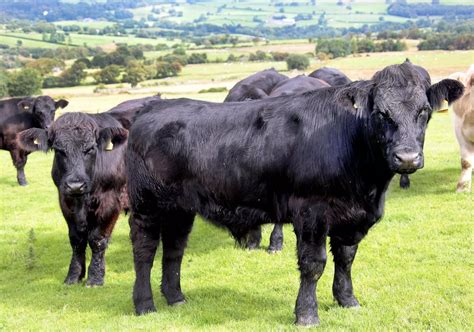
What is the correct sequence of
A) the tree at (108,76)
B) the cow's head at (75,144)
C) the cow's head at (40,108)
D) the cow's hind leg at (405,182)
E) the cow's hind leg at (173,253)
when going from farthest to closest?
1. the tree at (108,76)
2. the cow's head at (40,108)
3. the cow's hind leg at (405,182)
4. the cow's head at (75,144)
5. the cow's hind leg at (173,253)

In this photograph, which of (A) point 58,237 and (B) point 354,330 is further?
(A) point 58,237

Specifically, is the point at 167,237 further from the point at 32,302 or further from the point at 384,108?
the point at 384,108

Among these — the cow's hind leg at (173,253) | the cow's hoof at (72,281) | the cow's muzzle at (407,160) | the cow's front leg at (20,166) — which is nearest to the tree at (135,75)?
the cow's front leg at (20,166)

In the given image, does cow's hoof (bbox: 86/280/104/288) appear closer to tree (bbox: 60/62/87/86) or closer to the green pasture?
the green pasture

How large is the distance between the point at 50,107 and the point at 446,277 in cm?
1430

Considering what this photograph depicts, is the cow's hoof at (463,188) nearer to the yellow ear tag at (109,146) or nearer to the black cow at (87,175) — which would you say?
the black cow at (87,175)

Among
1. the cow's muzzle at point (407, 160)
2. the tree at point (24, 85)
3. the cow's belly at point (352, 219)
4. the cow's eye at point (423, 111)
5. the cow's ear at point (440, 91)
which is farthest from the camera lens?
the tree at point (24, 85)

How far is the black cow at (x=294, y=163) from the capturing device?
521cm

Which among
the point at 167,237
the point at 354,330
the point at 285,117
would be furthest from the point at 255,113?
the point at 354,330

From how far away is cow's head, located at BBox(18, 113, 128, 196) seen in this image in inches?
284

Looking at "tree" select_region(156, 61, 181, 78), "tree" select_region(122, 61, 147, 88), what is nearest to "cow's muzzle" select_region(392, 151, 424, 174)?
"tree" select_region(122, 61, 147, 88)

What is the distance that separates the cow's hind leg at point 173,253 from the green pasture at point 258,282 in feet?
0.62

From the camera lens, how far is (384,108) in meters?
5.10

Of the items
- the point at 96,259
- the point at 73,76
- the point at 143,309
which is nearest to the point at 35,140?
the point at 96,259
